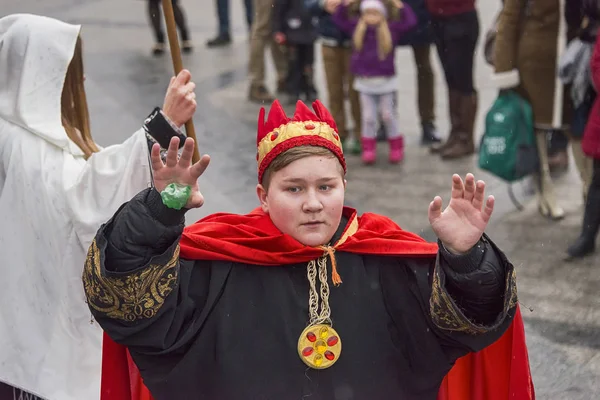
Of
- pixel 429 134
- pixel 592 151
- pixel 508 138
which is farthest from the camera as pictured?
pixel 429 134

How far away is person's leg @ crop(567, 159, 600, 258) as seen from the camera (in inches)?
223

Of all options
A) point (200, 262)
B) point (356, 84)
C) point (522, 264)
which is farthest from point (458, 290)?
point (356, 84)

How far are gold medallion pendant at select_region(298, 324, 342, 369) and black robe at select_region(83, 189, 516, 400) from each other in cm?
3

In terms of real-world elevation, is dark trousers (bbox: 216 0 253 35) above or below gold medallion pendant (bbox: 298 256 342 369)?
below

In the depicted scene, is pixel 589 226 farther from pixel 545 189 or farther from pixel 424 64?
pixel 424 64

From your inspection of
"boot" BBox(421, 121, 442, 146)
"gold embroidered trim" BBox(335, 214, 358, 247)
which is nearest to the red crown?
"gold embroidered trim" BBox(335, 214, 358, 247)

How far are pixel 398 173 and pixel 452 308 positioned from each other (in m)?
4.80

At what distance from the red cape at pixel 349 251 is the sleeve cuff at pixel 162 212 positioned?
12.4 inches

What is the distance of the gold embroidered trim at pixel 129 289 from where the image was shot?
2.52 metres

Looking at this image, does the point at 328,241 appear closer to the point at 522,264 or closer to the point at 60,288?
the point at 60,288

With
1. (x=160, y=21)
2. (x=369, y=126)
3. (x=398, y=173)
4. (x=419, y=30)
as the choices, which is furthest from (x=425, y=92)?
(x=160, y=21)

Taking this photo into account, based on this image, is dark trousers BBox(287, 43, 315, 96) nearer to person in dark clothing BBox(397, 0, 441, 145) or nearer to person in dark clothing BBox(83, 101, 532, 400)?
person in dark clothing BBox(397, 0, 441, 145)

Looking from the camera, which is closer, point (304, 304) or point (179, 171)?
point (179, 171)

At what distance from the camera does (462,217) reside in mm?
2568
